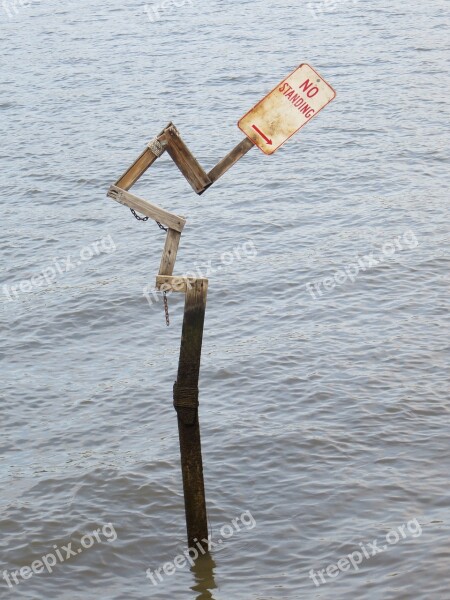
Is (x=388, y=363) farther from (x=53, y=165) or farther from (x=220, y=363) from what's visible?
(x=53, y=165)

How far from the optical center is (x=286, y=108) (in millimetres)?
9625

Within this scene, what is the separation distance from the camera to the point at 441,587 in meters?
10.6

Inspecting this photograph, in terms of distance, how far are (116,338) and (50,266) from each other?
3.68 m

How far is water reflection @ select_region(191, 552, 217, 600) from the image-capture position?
36.3ft

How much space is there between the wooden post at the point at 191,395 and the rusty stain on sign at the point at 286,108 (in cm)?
153

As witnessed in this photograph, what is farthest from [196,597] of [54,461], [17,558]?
[54,461]

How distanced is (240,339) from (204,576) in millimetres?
5990

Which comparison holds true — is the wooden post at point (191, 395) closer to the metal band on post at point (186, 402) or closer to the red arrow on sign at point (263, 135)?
the metal band on post at point (186, 402)

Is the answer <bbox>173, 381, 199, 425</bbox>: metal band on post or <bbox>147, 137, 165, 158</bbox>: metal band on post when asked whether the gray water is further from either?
<bbox>147, 137, 165, 158</bbox>: metal band on post

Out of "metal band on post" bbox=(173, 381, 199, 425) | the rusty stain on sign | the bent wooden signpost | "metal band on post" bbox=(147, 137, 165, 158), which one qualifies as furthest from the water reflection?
the rusty stain on sign

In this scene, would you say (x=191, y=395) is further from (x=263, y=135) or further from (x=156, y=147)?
(x=263, y=135)

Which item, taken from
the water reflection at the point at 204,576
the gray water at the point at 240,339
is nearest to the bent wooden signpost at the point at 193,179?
the water reflection at the point at 204,576

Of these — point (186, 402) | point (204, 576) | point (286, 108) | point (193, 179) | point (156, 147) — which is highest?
point (286, 108)

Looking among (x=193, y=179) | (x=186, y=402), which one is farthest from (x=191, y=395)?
(x=193, y=179)
